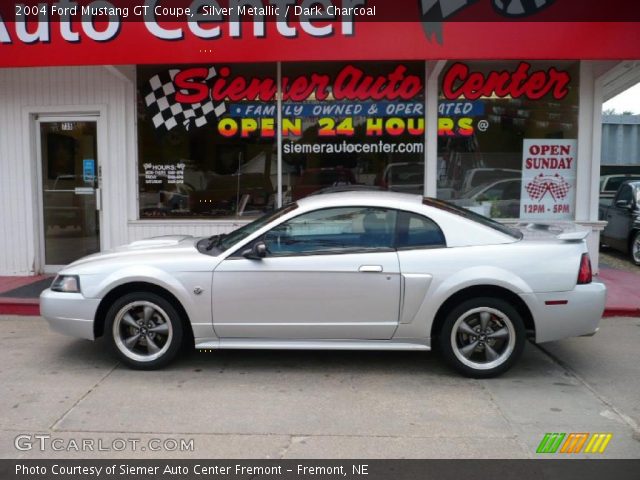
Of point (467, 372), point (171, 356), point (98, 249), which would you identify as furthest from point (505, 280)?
point (98, 249)

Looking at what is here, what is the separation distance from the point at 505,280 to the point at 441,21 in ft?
13.2

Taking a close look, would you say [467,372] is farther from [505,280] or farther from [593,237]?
[593,237]

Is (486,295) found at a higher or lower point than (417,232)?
lower

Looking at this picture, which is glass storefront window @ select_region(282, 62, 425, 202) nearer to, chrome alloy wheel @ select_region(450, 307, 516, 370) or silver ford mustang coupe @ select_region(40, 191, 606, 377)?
silver ford mustang coupe @ select_region(40, 191, 606, 377)

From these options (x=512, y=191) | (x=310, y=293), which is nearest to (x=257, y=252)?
(x=310, y=293)

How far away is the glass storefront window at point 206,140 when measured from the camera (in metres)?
8.85

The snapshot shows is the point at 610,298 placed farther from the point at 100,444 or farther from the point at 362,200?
the point at 100,444

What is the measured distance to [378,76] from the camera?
8711mm

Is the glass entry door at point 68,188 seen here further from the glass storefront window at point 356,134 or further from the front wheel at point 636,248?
the front wheel at point 636,248

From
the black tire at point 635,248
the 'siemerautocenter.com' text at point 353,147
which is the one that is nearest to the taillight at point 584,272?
the 'siemerautocenter.com' text at point 353,147

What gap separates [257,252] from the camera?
4.93 metres

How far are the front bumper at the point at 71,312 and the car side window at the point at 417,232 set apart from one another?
104 inches

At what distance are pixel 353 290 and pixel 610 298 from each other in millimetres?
4342

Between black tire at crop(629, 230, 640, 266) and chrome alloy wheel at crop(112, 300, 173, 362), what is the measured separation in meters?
8.73
